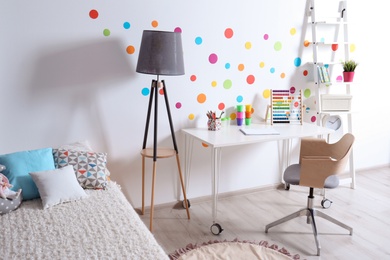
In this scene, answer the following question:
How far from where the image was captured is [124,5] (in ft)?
9.32

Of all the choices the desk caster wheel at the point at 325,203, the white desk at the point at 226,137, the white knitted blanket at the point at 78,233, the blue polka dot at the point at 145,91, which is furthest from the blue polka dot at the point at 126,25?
the desk caster wheel at the point at 325,203

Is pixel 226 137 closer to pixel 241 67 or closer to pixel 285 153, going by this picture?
pixel 241 67

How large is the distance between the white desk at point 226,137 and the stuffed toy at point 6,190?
1302 millimetres

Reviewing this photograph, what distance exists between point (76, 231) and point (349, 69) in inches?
115

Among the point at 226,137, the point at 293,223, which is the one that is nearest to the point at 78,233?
the point at 226,137

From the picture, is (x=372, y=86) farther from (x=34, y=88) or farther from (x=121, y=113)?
(x=34, y=88)

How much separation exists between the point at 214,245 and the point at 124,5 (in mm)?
1874

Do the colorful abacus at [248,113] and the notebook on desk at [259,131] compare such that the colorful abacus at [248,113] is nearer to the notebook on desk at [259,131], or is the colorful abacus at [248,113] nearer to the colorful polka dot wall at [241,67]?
the colorful polka dot wall at [241,67]

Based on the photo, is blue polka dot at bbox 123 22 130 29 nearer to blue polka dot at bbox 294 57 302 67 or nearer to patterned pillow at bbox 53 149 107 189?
patterned pillow at bbox 53 149 107 189

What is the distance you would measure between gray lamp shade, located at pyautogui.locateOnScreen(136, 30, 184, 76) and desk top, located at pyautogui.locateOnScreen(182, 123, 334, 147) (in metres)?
0.58

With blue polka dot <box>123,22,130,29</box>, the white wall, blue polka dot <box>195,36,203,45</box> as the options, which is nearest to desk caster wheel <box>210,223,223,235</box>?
the white wall

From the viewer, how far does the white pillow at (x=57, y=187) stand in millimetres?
2230

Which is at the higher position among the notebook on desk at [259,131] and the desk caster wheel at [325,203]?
the notebook on desk at [259,131]

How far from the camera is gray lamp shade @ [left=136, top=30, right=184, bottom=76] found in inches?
103
